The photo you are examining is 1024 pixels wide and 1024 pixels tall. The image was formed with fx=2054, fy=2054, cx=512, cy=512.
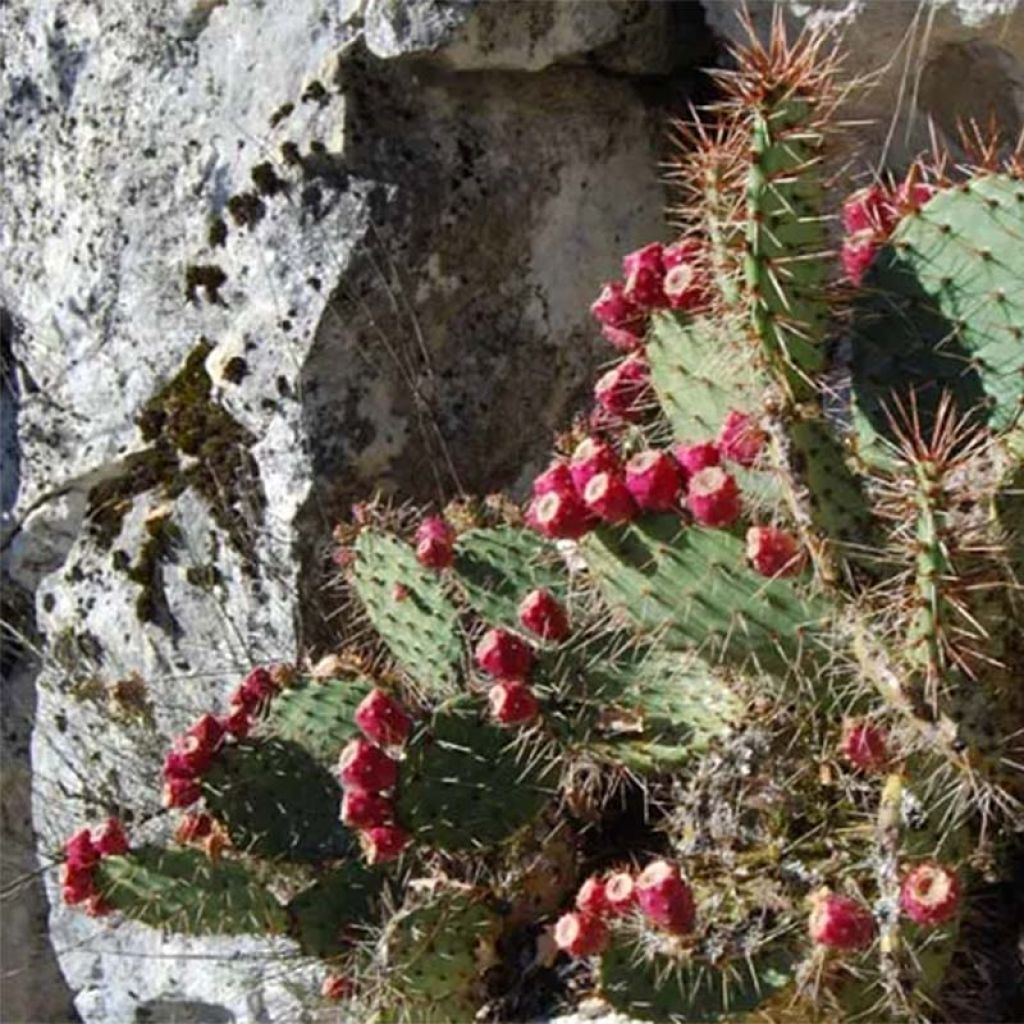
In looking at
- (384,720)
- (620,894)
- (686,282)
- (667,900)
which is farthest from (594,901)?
(686,282)

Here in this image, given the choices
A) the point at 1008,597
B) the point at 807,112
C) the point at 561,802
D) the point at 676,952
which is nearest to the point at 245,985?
the point at 561,802

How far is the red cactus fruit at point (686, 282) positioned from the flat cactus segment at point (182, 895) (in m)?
0.97

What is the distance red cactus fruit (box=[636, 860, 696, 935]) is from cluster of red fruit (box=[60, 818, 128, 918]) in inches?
30.0

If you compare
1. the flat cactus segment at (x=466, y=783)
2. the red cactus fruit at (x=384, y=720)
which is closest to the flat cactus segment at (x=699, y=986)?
the flat cactus segment at (x=466, y=783)

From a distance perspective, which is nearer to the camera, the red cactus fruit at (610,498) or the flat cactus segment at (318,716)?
the red cactus fruit at (610,498)

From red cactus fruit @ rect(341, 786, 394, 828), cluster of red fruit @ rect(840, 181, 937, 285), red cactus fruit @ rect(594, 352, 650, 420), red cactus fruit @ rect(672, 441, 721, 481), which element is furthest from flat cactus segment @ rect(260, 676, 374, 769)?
cluster of red fruit @ rect(840, 181, 937, 285)

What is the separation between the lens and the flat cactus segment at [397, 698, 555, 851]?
2.66 meters

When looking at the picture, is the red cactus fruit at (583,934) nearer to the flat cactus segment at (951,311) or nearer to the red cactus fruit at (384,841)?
the red cactus fruit at (384,841)

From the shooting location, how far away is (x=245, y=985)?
312 centimetres

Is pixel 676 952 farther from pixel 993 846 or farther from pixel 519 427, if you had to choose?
pixel 519 427

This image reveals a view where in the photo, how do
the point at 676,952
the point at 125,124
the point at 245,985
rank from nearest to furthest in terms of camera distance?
the point at 676,952 < the point at 245,985 < the point at 125,124

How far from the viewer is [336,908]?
2803 mm

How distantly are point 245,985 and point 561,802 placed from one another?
1.97 feet

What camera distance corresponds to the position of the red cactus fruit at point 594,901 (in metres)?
2.53
